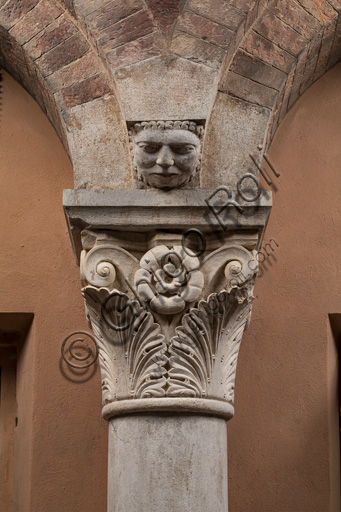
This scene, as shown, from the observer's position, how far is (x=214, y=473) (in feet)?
10.9

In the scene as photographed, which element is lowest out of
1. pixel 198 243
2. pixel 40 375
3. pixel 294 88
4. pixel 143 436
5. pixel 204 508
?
pixel 204 508

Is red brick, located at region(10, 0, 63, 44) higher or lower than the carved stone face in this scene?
higher

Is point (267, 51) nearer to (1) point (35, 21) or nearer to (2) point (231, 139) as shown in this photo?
(2) point (231, 139)

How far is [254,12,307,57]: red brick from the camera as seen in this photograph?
3.78m

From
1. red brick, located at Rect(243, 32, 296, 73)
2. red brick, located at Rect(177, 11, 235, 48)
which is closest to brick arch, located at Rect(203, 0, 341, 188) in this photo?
red brick, located at Rect(243, 32, 296, 73)

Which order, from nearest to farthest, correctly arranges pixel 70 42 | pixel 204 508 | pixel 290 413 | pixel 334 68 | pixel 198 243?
1. pixel 204 508
2. pixel 198 243
3. pixel 70 42
4. pixel 290 413
5. pixel 334 68

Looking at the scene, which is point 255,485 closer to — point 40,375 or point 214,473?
point 214,473

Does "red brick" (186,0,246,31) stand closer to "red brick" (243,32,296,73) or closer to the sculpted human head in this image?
"red brick" (243,32,296,73)

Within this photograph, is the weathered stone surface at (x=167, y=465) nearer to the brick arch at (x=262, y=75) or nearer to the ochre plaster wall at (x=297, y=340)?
the ochre plaster wall at (x=297, y=340)

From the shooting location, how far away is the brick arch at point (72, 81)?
11.8 feet

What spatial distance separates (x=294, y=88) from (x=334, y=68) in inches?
14.3

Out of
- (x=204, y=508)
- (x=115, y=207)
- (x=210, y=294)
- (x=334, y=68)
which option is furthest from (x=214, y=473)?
(x=334, y=68)

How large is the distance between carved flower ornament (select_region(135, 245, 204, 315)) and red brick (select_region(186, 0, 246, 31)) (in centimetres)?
91

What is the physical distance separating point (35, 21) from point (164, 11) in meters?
0.53
